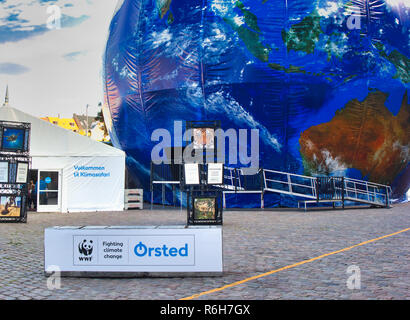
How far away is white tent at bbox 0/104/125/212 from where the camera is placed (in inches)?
732

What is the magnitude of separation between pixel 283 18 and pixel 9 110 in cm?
1211

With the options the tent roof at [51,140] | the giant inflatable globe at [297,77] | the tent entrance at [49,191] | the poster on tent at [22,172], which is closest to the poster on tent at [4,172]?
the poster on tent at [22,172]

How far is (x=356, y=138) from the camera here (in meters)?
19.5

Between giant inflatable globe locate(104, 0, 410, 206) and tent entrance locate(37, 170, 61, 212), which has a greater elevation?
giant inflatable globe locate(104, 0, 410, 206)

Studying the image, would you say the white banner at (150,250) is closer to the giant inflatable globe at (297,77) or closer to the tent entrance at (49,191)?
the tent entrance at (49,191)

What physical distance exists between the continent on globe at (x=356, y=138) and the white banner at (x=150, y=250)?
13.3 meters

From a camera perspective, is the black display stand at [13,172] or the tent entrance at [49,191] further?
the tent entrance at [49,191]

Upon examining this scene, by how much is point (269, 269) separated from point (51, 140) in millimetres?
13833

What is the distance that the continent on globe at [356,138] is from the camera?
19359 mm

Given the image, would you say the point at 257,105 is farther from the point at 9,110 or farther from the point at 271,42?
the point at 9,110

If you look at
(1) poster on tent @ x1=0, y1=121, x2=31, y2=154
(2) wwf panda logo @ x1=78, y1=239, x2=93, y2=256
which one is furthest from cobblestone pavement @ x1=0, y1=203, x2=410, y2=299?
(1) poster on tent @ x1=0, y1=121, x2=31, y2=154

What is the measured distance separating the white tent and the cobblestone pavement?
602cm

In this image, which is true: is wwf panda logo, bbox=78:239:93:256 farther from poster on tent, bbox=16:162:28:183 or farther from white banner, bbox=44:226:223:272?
poster on tent, bbox=16:162:28:183

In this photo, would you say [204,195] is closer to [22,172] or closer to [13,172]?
[22,172]
